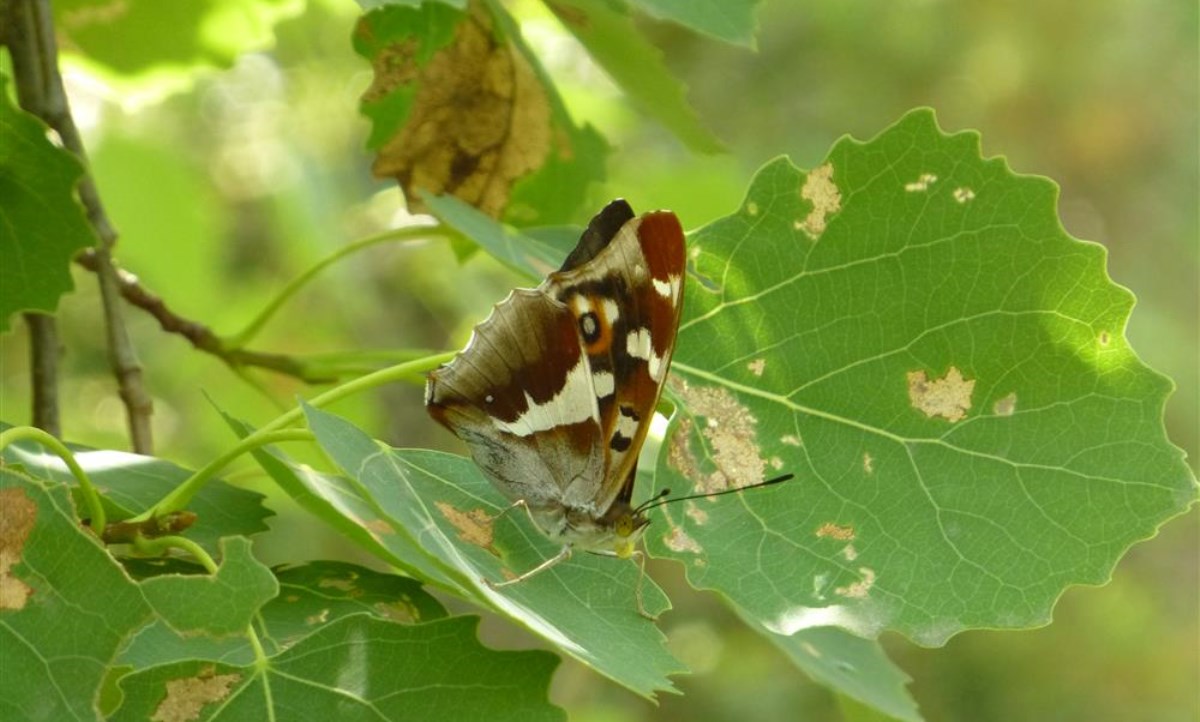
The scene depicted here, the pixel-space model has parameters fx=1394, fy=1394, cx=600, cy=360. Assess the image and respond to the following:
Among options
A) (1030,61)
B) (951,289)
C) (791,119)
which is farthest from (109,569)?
(1030,61)

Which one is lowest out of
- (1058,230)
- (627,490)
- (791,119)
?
(627,490)

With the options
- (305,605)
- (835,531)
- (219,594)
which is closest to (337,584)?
(305,605)

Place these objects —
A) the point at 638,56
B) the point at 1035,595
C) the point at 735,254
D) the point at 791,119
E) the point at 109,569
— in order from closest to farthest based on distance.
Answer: the point at 109,569 < the point at 1035,595 < the point at 735,254 < the point at 638,56 < the point at 791,119

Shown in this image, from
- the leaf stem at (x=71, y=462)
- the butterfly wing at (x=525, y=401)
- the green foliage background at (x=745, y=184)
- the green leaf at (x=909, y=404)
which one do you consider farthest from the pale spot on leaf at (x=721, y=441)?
the green foliage background at (x=745, y=184)

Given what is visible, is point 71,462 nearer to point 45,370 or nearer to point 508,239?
point 45,370

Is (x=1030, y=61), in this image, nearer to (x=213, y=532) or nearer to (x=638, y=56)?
(x=638, y=56)

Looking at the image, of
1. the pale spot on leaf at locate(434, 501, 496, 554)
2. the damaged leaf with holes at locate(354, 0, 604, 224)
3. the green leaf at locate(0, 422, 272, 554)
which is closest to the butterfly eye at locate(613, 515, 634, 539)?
the pale spot on leaf at locate(434, 501, 496, 554)
